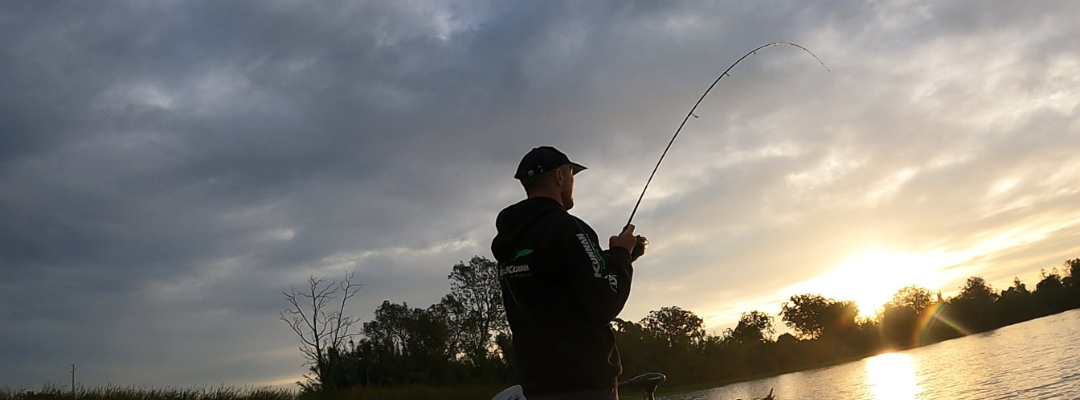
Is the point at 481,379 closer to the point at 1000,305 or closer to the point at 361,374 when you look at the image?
the point at 361,374

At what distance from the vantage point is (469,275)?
1758 inches

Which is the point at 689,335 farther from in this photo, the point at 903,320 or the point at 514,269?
the point at 514,269

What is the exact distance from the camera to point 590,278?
2.48 meters

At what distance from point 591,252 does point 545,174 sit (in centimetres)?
48

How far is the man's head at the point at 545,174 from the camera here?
2887 mm

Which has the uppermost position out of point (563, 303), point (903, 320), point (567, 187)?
point (567, 187)

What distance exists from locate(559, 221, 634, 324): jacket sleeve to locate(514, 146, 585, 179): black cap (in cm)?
37

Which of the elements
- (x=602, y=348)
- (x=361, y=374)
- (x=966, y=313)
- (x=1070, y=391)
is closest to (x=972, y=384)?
(x=1070, y=391)

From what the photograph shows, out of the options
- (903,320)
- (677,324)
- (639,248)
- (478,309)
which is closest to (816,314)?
(903,320)

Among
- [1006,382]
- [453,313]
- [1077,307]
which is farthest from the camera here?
[1077,307]

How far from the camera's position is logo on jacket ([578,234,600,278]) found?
2506 millimetres

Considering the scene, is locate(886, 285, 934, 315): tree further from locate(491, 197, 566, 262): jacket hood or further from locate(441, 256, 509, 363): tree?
locate(491, 197, 566, 262): jacket hood

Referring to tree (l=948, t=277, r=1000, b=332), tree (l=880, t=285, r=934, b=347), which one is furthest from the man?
tree (l=948, t=277, r=1000, b=332)

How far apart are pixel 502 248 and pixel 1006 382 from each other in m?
20.9
